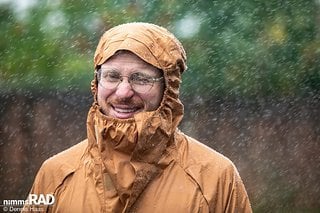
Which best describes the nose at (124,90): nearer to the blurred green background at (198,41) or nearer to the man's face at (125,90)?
the man's face at (125,90)

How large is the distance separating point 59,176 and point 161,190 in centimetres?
49

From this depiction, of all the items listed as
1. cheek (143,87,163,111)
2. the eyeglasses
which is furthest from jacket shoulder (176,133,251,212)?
the eyeglasses

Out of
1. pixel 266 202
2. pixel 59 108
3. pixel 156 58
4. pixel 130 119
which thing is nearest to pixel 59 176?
pixel 130 119

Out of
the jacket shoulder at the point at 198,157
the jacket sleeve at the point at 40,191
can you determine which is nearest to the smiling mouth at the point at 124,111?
the jacket shoulder at the point at 198,157

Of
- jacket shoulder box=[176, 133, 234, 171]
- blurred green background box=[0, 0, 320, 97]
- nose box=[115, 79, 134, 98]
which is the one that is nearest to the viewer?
nose box=[115, 79, 134, 98]

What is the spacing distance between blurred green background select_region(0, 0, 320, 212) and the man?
172 inches

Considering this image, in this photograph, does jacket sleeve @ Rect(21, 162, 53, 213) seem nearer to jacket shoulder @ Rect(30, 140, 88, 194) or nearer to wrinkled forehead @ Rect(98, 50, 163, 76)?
jacket shoulder @ Rect(30, 140, 88, 194)

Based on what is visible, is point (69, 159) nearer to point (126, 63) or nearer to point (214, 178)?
point (126, 63)

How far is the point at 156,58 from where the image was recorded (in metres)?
3.66

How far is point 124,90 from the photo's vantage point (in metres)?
3.60

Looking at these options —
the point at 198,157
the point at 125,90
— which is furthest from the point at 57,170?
the point at 198,157

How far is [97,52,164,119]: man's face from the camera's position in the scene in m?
3.62

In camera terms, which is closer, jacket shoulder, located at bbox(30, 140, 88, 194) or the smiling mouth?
the smiling mouth

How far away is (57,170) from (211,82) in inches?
192
